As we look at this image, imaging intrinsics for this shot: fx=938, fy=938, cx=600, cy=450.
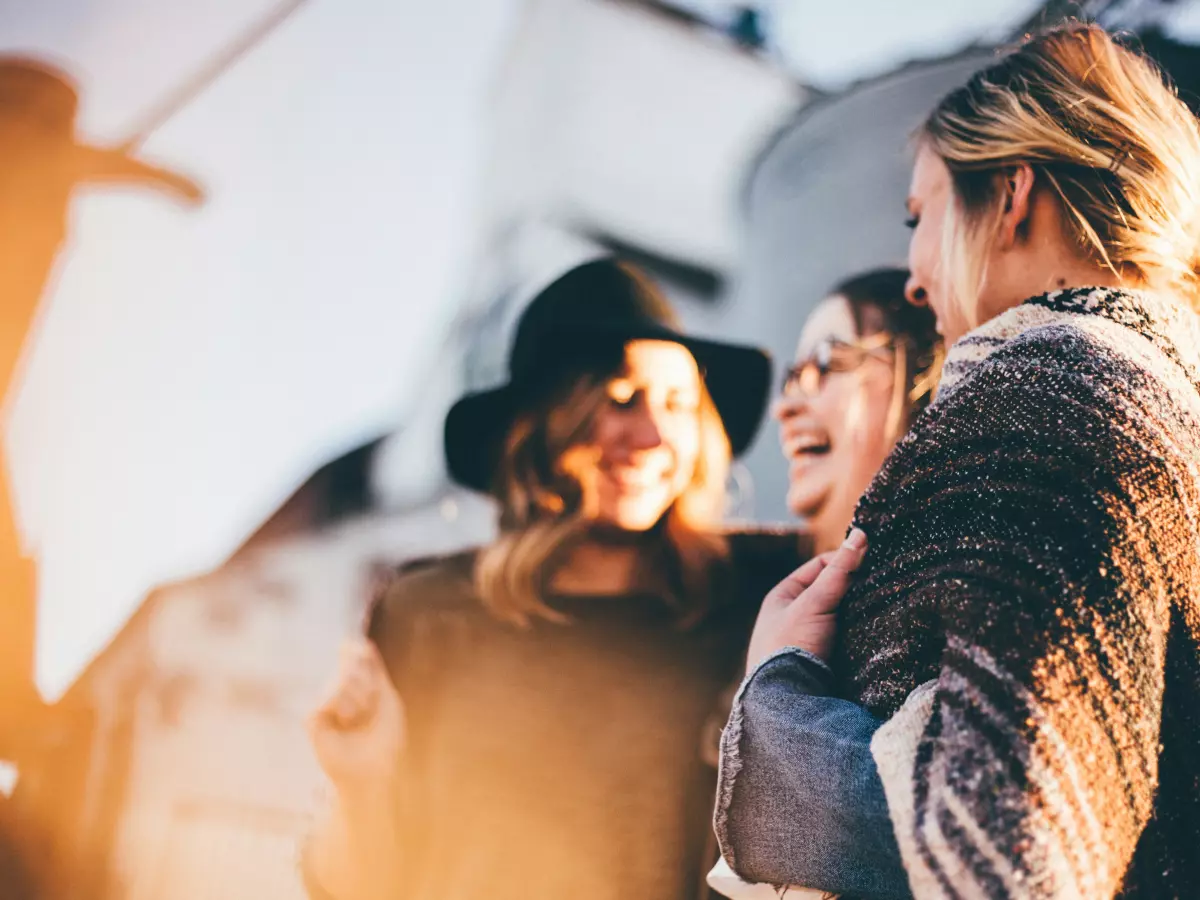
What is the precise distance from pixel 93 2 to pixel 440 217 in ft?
2.65

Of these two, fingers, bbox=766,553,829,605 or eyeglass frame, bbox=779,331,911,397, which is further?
eyeglass frame, bbox=779,331,911,397

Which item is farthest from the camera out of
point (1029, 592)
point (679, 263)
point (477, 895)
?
point (679, 263)

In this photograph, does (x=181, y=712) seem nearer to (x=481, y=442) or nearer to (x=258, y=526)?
(x=258, y=526)

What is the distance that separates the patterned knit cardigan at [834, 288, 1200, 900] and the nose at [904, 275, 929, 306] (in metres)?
0.31

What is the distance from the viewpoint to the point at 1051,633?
0.72 metres

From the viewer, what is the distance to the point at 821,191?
57.1 inches

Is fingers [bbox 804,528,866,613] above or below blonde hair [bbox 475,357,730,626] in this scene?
above

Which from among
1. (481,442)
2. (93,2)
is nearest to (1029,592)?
(481,442)

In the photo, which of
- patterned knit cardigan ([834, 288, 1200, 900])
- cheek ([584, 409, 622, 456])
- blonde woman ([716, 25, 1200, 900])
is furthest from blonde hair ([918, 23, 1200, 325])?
cheek ([584, 409, 622, 456])

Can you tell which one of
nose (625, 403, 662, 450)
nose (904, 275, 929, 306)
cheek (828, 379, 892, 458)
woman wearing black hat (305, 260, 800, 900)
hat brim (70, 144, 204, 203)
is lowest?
woman wearing black hat (305, 260, 800, 900)

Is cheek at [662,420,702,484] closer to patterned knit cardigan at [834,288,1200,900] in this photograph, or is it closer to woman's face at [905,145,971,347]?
woman's face at [905,145,971,347]

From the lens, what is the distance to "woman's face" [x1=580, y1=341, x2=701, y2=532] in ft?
4.79

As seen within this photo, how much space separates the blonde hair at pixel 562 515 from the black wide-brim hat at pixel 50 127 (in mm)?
923

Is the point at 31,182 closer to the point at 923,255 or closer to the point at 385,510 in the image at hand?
the point at 385,510
